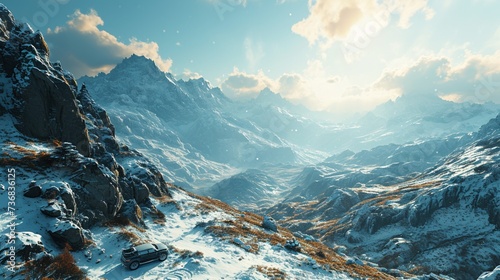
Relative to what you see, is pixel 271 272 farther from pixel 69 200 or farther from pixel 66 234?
pixel 69 200

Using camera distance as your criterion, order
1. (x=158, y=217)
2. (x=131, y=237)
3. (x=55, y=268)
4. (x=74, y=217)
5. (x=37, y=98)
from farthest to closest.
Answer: (x=158, y=217) < (x=37, y=98) < (x=131, y=237) < (x=74, y=217) < (x=55, y=268)

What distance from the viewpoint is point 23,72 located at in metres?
36.5

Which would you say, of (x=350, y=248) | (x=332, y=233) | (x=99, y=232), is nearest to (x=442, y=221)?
(x=350, y=248)

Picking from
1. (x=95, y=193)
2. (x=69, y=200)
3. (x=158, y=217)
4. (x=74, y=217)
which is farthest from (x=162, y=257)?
(x=158, y=217)

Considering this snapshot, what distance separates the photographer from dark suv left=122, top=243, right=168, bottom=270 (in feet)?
75.0

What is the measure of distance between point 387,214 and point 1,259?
11305 cm

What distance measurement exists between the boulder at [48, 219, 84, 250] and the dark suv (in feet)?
13.4

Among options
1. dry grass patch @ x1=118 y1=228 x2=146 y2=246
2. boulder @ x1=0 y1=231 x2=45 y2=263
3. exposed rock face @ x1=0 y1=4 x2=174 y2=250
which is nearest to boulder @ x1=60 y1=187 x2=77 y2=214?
exposed rock face @ x1=0 y1=4 x2=174 y2=250

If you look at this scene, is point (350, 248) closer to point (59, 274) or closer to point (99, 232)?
point (99, 232)

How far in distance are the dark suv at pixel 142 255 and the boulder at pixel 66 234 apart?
4077 millimetres

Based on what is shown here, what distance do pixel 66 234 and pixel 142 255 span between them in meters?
6.45

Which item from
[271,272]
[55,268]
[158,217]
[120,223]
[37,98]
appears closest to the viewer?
[55,268]

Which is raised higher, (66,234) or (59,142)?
(59,142)

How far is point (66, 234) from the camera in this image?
22.8m
